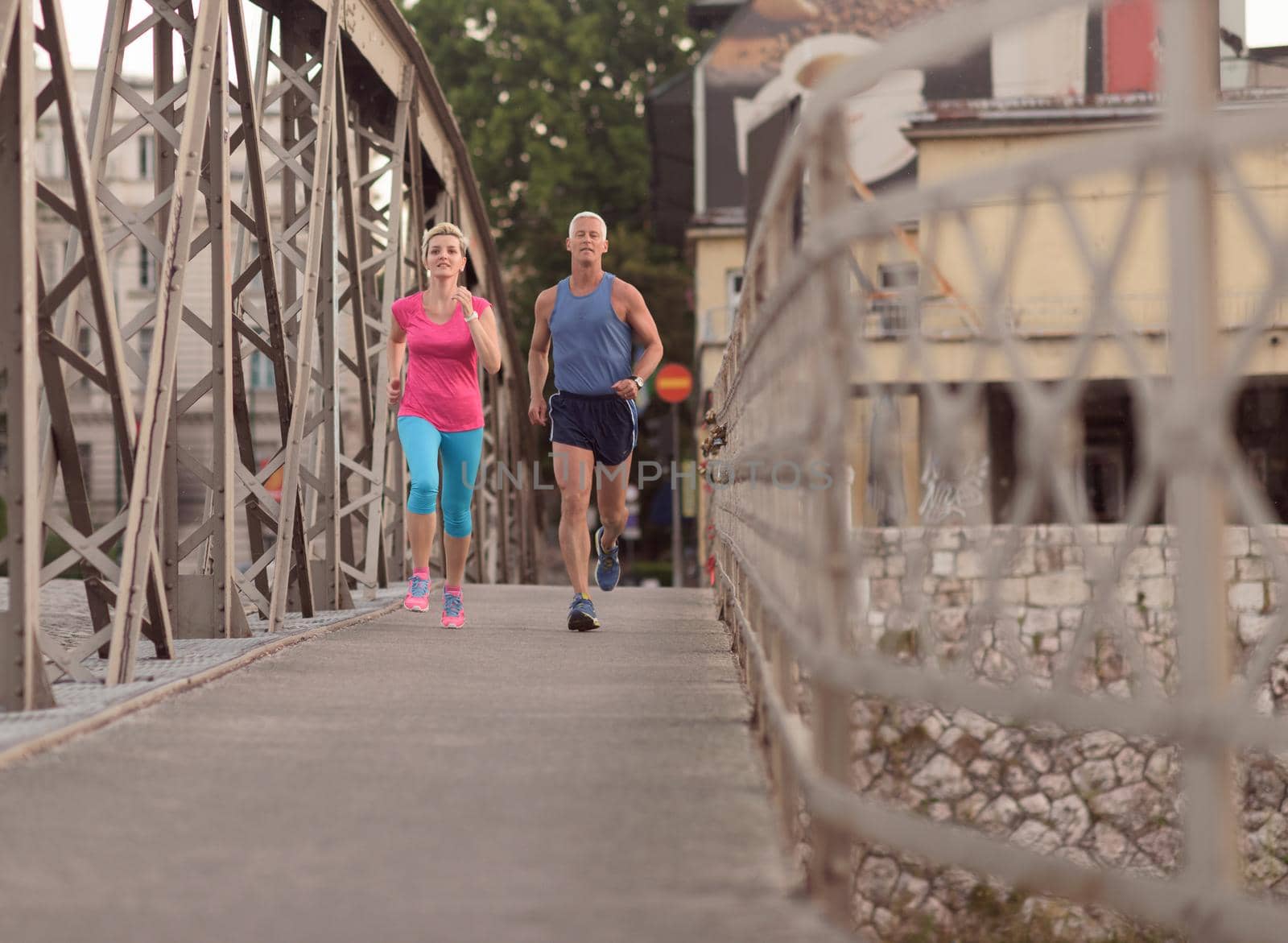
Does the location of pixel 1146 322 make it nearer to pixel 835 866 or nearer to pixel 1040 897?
pixel 1040 897

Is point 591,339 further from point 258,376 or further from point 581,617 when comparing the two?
point 258,376

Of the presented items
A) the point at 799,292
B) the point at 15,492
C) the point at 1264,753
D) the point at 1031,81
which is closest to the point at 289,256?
the point at 15,492

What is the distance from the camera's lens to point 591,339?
7605 mm

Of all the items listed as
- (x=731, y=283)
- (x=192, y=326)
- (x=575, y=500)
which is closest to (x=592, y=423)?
(x=575, y=500)

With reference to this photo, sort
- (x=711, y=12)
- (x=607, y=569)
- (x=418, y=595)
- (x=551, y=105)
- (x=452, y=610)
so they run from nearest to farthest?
(x=452, y=610)
(x=418, y=595)
(x=607, y=569)
(x=711, y=12)
(x=551, y=105)

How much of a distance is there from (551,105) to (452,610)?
32467mm

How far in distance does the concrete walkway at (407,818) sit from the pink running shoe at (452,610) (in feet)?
6.28

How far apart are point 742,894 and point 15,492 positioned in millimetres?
2669

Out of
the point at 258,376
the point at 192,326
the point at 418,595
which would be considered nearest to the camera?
the point at 192,326

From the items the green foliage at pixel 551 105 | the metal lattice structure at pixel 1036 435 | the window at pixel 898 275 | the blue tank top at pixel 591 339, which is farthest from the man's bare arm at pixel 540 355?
the green foliage at pixel 551 105

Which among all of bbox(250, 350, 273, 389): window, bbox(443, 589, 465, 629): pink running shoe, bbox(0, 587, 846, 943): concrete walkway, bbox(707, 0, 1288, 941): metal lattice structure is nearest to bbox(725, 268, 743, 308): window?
bbox(250, 350, 273, 389): window

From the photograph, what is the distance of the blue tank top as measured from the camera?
24.9 ft

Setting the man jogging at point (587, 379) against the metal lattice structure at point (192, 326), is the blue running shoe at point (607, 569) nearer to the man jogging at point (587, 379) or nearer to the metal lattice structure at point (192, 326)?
the man jogging at point (587, 379)

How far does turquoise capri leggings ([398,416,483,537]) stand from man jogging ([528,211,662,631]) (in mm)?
353
